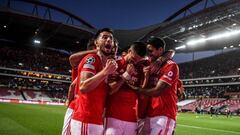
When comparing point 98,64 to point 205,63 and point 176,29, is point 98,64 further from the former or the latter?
point 205,63

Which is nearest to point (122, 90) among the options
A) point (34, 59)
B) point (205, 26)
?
point (205, 26)

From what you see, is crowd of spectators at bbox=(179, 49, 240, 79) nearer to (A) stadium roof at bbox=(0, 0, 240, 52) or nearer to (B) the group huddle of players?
(A) stadium roof at bbox=(0, 0, 240, 52)

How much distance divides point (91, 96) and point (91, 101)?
0.07 m

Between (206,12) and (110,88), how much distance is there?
118ft

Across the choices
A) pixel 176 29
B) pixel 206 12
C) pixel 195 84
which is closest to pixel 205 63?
pixel 195 84

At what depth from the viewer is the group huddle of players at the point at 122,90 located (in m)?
3.81

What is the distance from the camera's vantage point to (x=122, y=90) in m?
4.27

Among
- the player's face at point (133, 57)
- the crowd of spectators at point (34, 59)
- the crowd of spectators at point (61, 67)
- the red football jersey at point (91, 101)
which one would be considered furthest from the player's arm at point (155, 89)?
the crowd of spectators at point (34, 59)

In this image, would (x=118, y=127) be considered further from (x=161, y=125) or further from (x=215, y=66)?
(x=215, y=66)

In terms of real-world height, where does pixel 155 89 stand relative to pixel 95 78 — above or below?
below

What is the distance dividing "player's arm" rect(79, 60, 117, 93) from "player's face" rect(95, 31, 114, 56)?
1.41ft

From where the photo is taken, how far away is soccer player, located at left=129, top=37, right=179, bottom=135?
179 inches

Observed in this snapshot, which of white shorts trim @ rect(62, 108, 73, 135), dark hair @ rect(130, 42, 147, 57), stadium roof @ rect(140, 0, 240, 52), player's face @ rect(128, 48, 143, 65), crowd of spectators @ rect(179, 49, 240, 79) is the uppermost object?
stadium roof @ rect(140, 0, 240, 52)

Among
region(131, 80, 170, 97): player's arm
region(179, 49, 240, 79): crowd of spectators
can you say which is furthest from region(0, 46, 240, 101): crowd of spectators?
region(131, 80, 170, 97): player's arm
